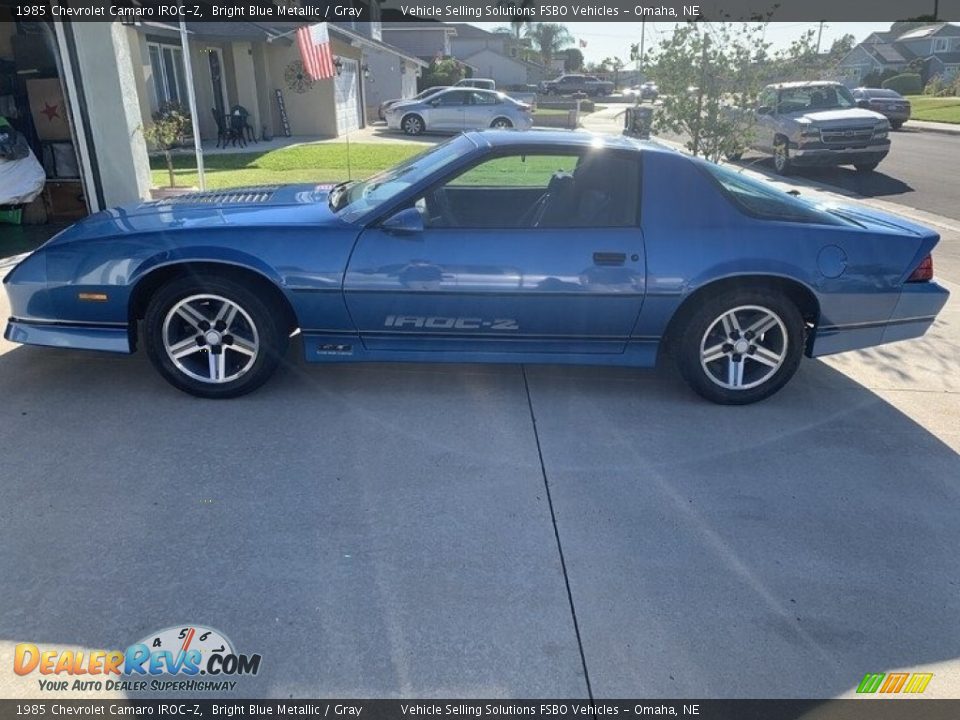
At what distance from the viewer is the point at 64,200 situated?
345 inches

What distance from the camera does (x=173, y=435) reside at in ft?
12.4

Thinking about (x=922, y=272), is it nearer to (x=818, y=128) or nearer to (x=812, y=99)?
(x=818, y=128)

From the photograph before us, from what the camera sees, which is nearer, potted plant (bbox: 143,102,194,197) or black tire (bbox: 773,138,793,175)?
A: potted plant (bbox: 143,102,194,197)

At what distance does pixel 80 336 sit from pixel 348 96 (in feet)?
68.8

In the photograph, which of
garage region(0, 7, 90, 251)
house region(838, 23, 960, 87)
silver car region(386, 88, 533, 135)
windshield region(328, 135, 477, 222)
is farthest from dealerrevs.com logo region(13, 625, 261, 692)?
house region(838, 23, 960, 87)

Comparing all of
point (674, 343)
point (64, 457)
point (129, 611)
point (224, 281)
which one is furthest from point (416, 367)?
point (129, 611)

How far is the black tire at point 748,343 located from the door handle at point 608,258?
0.55 meters

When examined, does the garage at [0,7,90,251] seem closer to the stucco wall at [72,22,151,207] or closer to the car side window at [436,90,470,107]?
the stucco wall at [72,22,151,207]

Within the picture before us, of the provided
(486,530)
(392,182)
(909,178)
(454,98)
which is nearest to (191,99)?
(392,182)

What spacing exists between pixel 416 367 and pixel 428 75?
39625 mm

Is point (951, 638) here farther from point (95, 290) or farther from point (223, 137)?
point (223, 137)

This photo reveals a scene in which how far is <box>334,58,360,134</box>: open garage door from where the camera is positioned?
71.4 feet

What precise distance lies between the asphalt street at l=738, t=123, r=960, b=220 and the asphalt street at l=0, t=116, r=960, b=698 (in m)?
9.69

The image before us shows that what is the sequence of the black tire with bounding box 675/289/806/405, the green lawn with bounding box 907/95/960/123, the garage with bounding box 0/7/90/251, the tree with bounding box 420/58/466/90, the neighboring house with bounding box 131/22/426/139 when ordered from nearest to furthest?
1. the black tire with bounding box 675/289/806/405
2. the garage with bounding box 0/7/90/251
3. the neighboring house with bounding box 131/22/426/139
4. the green lawn with bounding box 907/95/960/123
5. the tree with bounding box 420/58/466/90
